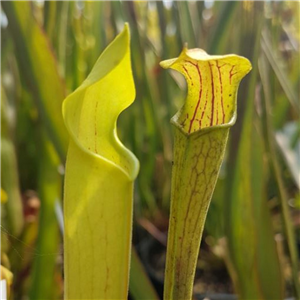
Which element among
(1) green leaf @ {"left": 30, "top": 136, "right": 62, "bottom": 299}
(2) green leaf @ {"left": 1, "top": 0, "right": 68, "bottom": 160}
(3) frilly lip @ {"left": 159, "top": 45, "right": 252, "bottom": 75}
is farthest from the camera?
(1) green leaf @ {"left": 30, "top": 136, "right": 62, "bottom": 299}

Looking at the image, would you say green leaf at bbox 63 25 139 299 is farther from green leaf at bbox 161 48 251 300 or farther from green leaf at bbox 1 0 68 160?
green leaf at bbox 1 0 68 160

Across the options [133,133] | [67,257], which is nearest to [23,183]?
[133,133]

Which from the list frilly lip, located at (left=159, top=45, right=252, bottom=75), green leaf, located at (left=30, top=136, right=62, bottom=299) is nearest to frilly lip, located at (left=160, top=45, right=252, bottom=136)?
frilly lip, located at (left=159, top=45, right=252, bottom=75)

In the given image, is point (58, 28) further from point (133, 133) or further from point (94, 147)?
point (94, 147)

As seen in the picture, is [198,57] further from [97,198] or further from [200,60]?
[97,198]

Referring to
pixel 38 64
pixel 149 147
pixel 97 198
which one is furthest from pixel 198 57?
pixel 149 147

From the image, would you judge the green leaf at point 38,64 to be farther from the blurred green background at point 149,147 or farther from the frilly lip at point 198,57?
the frilly lip at point 198,57
